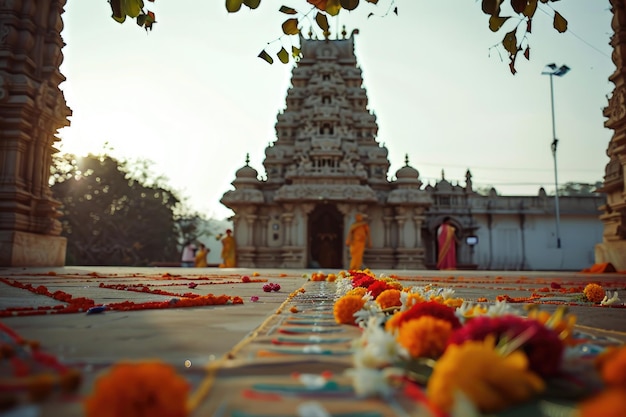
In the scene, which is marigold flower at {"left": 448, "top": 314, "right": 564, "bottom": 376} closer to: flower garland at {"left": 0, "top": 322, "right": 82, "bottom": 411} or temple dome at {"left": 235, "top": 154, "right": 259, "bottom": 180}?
flower garland at {"left": 0, "top": 322, "right": 82, "bottom": 411}

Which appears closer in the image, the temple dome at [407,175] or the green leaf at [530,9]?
the green leaf at [530,9]

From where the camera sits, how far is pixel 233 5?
3084 mm

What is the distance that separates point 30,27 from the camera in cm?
1097

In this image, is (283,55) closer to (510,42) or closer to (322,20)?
(322,20)

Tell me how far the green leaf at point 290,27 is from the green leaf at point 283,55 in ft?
0.55

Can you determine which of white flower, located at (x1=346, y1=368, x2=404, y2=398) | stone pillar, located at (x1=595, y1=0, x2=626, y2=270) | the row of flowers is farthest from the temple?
white flower, located at (x1=346, y1=368, x2=404, y2=398)

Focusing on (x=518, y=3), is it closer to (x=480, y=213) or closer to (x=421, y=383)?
(x=421, y=383)

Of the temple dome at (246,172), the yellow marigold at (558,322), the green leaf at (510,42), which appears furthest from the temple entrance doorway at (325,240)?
the yellow marigold at (558,322)

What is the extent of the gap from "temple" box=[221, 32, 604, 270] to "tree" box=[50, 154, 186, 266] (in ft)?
34.2

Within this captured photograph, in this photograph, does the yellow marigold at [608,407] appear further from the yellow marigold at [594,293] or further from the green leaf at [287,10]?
the yellow marigold at [594,293]

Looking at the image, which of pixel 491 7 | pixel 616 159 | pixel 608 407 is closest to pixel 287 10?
pixel 491 7

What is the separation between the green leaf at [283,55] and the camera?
11.8ft

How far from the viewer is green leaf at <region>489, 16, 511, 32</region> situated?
3.30 metres

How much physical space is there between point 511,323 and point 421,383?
12.2 inches
